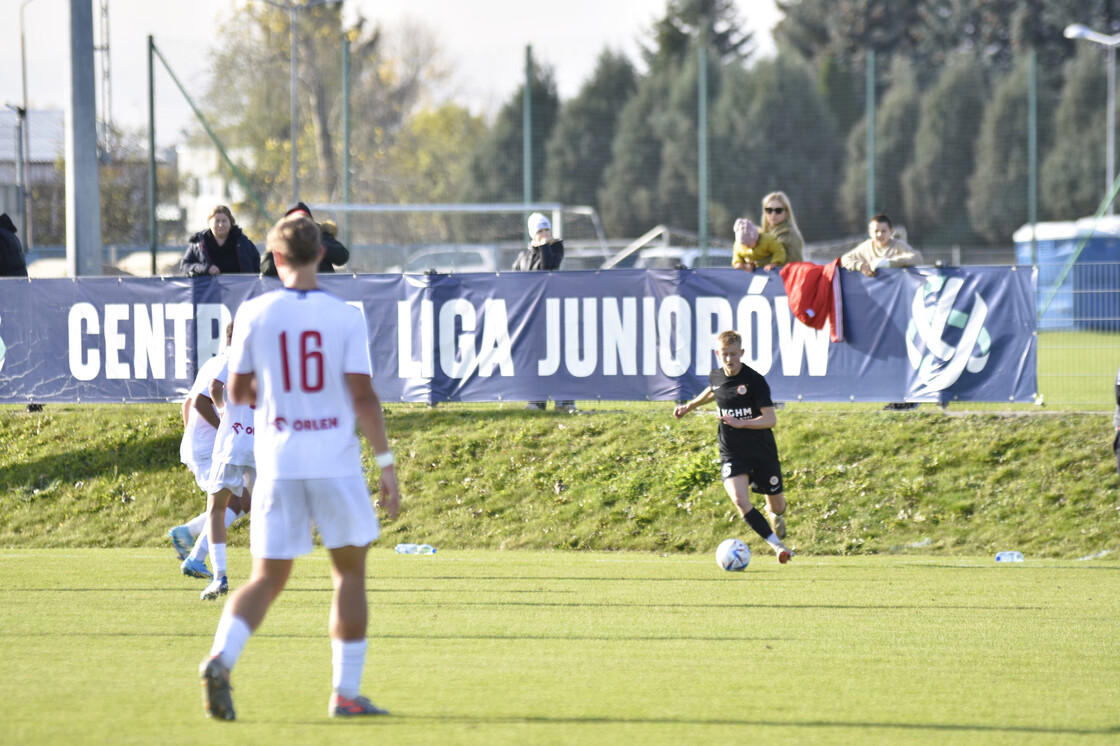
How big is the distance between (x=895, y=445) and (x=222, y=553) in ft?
22.7

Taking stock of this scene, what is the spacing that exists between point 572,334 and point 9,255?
6955 millimetres

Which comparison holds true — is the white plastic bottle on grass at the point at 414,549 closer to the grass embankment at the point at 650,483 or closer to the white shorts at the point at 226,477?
the grass embankment at the point at 650,483

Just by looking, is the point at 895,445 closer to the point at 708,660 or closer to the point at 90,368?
the point at 708,660

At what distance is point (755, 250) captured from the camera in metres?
13.6

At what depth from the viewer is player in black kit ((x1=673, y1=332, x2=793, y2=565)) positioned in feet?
35.3

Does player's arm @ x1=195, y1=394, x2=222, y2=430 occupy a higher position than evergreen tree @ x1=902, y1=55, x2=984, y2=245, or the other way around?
evergreen tree @ x1=902, y1=55, x2=984, y2=245

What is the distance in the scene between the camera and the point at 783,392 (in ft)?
43.5

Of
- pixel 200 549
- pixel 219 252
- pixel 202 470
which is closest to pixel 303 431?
pixel 200 549

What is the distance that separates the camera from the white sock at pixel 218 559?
9.09m

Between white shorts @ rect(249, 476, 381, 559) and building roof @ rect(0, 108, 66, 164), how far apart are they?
66.1 ft

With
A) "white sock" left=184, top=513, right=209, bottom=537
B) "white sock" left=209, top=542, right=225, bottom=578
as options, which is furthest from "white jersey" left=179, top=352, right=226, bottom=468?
"white sock" left=209, top=542, right=225, bottom=578

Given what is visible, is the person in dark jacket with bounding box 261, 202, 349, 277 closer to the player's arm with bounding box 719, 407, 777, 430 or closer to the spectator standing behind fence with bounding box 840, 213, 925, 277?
the player's arm with bounding box 719, 407, 777, 430

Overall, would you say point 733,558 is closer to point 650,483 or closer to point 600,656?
point 650,483

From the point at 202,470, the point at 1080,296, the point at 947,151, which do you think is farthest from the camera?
the point at 947,151
